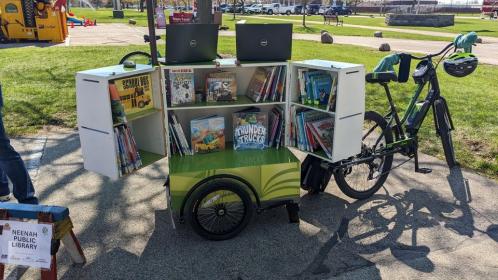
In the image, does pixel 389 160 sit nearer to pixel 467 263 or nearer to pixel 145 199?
pixel 467 263

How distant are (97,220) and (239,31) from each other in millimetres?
2171

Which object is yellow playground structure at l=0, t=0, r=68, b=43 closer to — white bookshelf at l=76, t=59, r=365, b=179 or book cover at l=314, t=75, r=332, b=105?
white bookshelf at l=76, t=59, r=365, b=179

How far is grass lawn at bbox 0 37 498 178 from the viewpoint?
5551 mm

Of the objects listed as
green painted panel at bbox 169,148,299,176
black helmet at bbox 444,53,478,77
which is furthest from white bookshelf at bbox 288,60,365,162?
black helmet at bbox 444,53,478,77

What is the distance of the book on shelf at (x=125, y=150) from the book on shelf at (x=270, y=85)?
4.10 ft

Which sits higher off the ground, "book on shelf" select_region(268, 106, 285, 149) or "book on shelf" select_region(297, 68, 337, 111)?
"book on shelf" select_region(297, 68, 337, 111)

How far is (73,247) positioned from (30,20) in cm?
1656

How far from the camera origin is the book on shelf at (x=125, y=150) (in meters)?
3.35

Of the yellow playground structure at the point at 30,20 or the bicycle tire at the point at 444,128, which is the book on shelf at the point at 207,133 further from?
the yellow playground structure at the point at 30,20

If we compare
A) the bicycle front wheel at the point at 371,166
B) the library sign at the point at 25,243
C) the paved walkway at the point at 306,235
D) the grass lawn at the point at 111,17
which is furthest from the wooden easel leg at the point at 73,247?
the grass lawn at the point at 111,17

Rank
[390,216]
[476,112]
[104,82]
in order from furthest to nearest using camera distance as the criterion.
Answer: [476,112], [390,216], [104,82]

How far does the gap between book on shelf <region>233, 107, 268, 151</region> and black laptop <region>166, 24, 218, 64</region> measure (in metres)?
0.67

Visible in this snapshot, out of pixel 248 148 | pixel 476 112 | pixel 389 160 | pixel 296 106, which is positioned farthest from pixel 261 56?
pixel 476 112

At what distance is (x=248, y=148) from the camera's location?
401 cm
